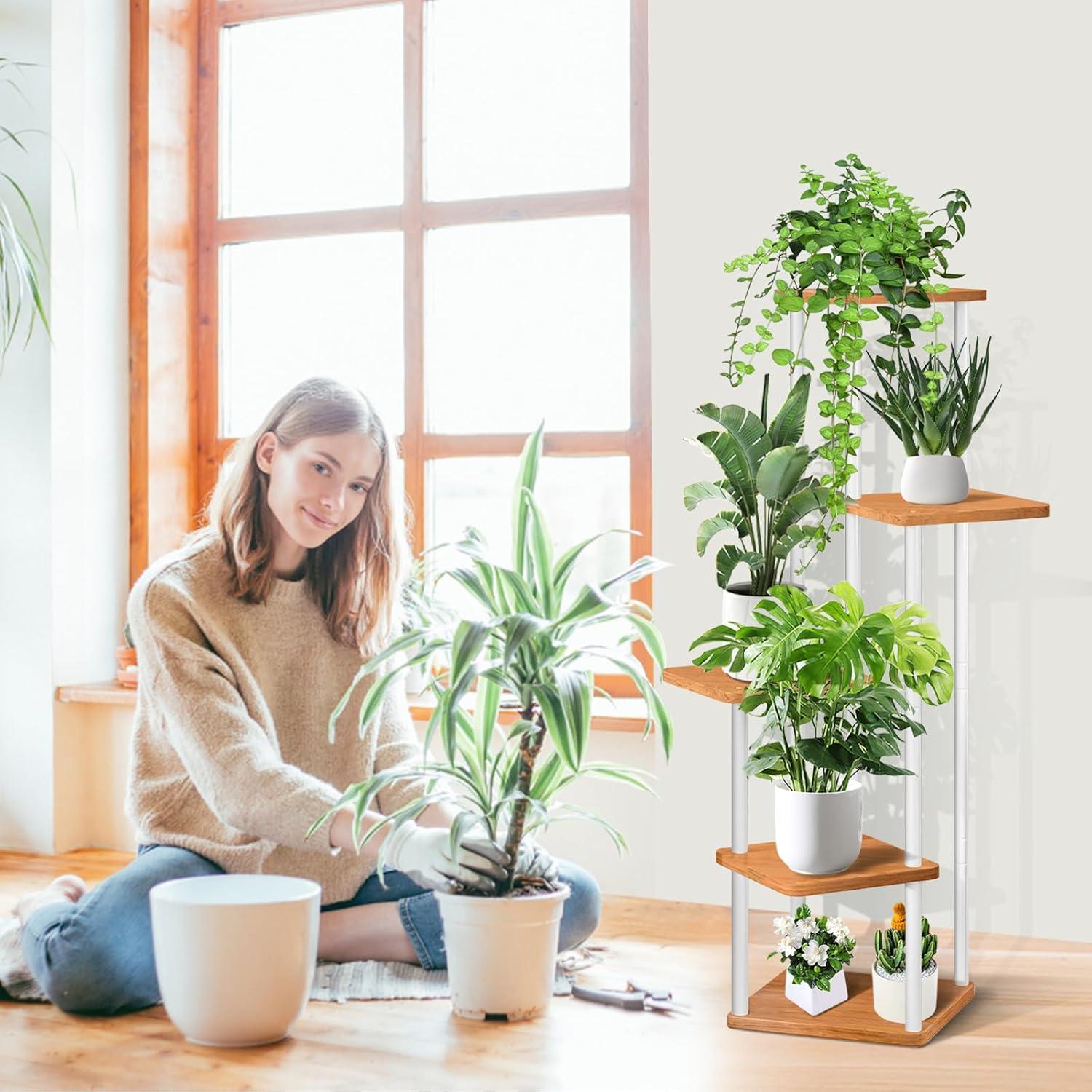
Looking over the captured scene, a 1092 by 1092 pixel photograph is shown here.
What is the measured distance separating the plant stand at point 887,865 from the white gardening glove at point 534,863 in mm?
275

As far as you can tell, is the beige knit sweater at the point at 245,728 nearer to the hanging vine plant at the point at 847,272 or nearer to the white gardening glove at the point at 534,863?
the white gardening glove at the point at 534,863

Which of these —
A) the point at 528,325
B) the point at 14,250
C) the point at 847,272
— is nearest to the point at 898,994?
the point at 847,272

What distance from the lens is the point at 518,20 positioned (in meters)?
3.41

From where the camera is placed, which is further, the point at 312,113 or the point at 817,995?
the point at 312,113

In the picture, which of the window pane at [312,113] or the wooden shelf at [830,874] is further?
the window pane at [312,113]

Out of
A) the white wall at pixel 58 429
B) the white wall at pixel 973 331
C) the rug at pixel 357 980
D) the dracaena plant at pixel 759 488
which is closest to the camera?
the dracaena plant at pixel 759 488

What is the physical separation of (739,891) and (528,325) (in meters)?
Answer: 1.68

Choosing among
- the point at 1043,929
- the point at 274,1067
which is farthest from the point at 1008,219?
the point at 274,1067

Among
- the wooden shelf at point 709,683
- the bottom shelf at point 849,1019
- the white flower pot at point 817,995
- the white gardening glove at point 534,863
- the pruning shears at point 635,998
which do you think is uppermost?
the wooden shelf at point 709,683

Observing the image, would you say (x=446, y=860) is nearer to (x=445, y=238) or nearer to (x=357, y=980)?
(x=357, y=980)

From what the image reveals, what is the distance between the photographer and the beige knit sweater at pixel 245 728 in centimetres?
228

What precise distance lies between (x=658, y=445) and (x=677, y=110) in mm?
697

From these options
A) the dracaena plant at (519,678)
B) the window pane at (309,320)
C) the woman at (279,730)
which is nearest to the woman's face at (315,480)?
the woman at (279,730)

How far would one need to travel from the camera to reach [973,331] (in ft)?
8.85
